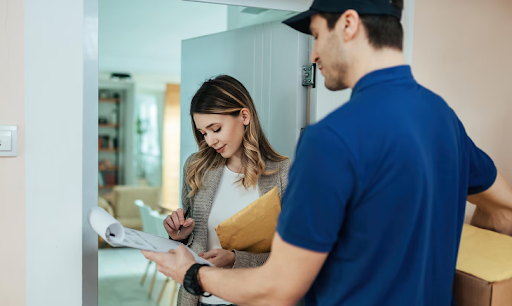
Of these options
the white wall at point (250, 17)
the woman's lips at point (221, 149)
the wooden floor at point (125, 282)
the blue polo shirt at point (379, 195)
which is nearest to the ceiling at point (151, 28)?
the white wall at point (250, 17)

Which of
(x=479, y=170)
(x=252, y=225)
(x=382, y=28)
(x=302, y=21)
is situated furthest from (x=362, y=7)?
(x=252, y=225)

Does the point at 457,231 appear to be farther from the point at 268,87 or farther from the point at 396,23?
the point at 268,87

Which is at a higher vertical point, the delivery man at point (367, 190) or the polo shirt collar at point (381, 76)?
the polo shirt collar at point (381, 76)

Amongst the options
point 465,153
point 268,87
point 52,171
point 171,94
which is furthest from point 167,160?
point 465,153

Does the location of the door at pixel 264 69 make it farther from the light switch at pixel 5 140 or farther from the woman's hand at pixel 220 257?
the light switch at pixel 5 140

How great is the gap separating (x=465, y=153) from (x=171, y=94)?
7442mm

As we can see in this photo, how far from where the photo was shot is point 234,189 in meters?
1.60

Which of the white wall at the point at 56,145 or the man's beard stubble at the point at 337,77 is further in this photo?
the white wall at the point at 56,145

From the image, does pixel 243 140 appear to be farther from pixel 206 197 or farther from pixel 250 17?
pixel 250 17

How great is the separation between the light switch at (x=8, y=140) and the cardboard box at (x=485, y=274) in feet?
3.96

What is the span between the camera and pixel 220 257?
4.62 feet

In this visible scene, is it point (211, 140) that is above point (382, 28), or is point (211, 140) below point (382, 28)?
below

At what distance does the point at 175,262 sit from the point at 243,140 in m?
0.66

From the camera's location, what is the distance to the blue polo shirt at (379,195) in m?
0.73
